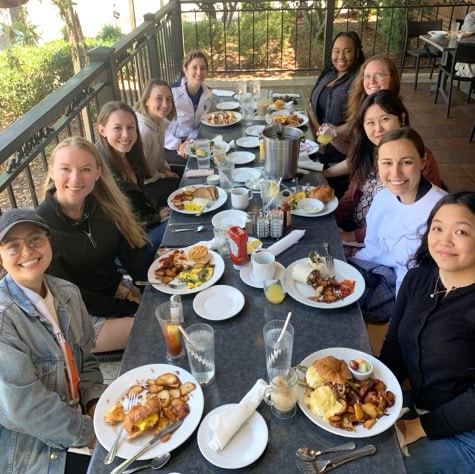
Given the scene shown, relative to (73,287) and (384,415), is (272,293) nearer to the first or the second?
(384,415)

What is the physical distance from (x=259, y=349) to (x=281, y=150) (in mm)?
1429

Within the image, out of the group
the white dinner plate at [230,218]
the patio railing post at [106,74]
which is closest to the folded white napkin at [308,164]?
the white dinner plate at [230,218]

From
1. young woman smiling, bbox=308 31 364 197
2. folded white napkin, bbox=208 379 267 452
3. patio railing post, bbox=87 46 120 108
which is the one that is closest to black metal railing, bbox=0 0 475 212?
patio railing post, bbox=87 46 120 108

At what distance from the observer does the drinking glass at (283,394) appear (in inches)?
52.8

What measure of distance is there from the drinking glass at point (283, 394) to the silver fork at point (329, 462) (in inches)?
6.1

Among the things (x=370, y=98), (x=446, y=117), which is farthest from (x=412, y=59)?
(x=370, y=98)

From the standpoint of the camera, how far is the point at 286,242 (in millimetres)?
2162

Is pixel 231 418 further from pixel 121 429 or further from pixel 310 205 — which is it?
pixel 310 205

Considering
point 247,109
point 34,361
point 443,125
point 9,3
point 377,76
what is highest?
point 9,3

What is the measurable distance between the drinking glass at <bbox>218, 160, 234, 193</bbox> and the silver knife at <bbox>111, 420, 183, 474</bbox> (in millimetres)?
1618

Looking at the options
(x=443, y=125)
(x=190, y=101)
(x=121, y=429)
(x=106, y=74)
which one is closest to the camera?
(x=121, y=429)

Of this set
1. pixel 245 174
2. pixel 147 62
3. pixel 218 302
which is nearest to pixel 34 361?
pixel 218 302

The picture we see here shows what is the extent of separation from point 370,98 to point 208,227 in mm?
1245

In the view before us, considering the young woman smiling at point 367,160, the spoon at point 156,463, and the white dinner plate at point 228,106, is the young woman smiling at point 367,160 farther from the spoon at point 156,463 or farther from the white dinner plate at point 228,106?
the spoon at point 156,463
